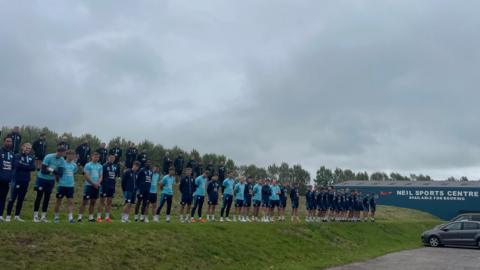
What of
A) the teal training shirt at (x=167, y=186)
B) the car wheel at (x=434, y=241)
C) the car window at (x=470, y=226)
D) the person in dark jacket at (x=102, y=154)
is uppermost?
the person in dark jacket at (x=102, y=154)

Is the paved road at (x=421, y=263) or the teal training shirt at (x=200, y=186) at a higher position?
the teal training shirt at (x=200, y=186)

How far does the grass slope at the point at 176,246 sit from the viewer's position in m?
11.1

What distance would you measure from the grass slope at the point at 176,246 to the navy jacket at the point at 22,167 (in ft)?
5.45

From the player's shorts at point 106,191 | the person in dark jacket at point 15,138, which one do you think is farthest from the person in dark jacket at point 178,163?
the person in dark jacket at point 15,138

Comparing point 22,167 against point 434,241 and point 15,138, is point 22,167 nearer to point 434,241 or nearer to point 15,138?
point 15,138

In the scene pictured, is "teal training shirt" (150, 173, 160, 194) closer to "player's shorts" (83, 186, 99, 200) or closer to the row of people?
the row of people

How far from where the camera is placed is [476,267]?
17766 mm

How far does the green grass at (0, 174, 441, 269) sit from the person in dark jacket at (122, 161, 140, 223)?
3.59 ft

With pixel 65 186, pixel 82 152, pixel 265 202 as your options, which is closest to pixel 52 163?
pixel 65 186

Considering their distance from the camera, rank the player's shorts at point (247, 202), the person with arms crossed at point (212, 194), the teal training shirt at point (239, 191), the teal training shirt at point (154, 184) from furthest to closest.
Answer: the player's shorts at point (247, 202) < the teal training shirt at point (239, 191) < the person with arms crossed at point (212, 194) < the teal training shirt at point (154, 184)

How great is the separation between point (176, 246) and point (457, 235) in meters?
20.9

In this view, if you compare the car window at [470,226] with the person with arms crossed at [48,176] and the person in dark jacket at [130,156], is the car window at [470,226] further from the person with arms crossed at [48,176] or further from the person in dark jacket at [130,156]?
the person with arms crossed at [48,176]

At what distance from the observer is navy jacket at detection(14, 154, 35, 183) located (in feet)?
43.9

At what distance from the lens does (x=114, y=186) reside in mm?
15789
